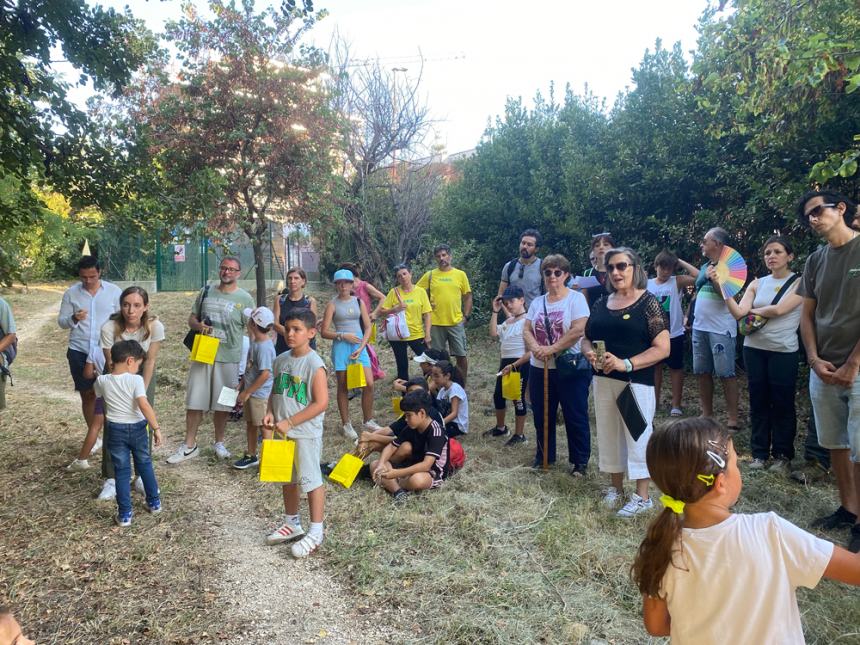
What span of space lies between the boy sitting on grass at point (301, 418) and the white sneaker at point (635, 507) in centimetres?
210

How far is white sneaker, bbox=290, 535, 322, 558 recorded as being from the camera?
3.98 m

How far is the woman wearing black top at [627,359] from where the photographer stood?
4391mm

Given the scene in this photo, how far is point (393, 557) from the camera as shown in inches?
153

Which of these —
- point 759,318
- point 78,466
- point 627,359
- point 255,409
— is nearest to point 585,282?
point 759,318

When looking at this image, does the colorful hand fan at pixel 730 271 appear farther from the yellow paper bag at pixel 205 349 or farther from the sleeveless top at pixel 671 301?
the yellow paper bag at pixel 205 349

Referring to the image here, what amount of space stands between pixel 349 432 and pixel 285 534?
2.46 metres

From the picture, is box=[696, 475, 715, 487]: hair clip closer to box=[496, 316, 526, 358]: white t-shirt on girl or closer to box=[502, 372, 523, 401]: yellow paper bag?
box=[502, 372, 523, 401]: yellow paper bag

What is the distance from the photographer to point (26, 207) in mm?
4812

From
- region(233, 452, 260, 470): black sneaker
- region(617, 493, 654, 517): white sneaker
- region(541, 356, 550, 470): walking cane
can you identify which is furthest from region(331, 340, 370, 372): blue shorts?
region(617, 493, 654, 517): white sneaker

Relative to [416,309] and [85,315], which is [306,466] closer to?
[85,315]

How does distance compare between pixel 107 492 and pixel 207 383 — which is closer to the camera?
pixel 107 492

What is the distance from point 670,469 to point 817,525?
315 centimetres

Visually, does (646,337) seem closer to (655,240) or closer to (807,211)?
(807,211)

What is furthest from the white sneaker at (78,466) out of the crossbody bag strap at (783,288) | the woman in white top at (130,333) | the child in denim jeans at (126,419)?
the crossbody bag strap at (783,288)
